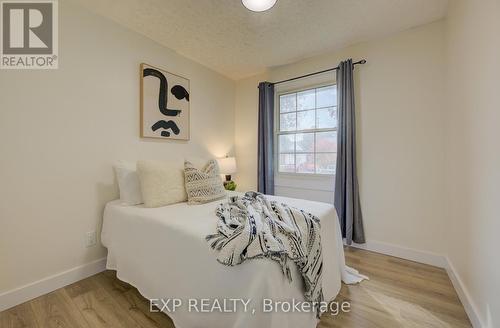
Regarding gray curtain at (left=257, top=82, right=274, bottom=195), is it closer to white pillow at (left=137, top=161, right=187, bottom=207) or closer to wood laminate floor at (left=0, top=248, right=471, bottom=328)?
white pillow at (left=137, top=161, right=187, bottom=207)

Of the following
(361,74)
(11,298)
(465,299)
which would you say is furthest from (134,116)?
(465,299)

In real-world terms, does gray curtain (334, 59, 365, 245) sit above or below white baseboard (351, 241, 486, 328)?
above

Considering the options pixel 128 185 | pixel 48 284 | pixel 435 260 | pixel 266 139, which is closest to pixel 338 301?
pixel 435 260

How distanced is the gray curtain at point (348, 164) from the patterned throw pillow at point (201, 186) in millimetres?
1437

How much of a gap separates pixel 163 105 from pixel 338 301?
2549mm

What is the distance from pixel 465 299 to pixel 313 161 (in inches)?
72.8

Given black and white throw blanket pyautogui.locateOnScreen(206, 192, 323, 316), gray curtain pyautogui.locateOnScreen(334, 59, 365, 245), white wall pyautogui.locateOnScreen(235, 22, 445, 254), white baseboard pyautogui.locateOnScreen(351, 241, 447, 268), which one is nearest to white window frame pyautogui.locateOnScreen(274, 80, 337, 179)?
gray curtain pyautogui.locateOnScreen(334, 59, 365, 245)

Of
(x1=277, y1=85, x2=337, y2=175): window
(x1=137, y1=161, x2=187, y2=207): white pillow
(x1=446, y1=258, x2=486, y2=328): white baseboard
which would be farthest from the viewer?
(x1=277, y1=85, x2=337, y2=175): window

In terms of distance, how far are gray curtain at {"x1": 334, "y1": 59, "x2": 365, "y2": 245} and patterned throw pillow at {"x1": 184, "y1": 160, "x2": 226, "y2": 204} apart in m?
1.44

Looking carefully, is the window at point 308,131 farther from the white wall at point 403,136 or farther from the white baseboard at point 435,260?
the white baseboard at point 435,260

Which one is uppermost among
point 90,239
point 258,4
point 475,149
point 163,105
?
point 258,4

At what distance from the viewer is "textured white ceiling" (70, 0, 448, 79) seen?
1.85 meters

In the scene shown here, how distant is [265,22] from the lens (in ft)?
6.79

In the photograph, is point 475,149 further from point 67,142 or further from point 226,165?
point 67,142
